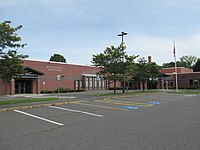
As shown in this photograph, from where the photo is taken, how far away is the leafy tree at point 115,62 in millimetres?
29469

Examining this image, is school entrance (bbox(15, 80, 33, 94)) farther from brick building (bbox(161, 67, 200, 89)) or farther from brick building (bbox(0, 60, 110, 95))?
brick building (bbox(161, 67, 200, 89))

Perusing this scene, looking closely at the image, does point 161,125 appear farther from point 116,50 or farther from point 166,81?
point 166,81

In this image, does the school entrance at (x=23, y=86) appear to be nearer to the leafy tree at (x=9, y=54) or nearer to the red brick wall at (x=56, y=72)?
the red brick wall at (x=56, y=72)

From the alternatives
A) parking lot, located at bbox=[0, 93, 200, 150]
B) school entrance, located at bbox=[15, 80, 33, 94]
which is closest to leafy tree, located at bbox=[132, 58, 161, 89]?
school entrance, located at bbox=[15, 80, 33, 94]

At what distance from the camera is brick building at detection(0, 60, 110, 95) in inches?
1478

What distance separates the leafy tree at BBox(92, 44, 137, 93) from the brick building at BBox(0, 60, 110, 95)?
4.26m

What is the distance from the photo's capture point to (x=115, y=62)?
2980 cm

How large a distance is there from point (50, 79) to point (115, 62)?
1788 cm

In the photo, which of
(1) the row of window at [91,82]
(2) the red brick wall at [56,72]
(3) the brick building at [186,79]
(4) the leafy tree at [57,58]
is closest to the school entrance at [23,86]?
(2) the red brick wall at [56,72]

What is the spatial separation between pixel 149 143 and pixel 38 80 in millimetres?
34995

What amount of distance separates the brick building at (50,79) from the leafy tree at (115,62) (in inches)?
168

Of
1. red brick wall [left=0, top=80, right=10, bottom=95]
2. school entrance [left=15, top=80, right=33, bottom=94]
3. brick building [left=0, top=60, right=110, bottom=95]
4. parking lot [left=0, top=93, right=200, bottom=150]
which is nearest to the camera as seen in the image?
parking lot [left=0, top=93, right=200, bottom=150]

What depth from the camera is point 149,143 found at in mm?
6152

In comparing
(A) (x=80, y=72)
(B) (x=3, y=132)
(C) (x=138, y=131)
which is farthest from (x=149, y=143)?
(A) (x=80, y=72)
